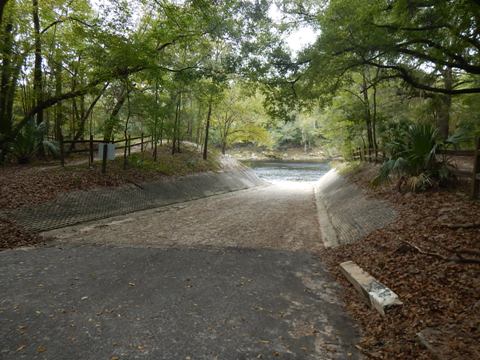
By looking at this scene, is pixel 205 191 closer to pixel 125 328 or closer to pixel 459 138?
pixel 459 138

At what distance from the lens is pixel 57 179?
10.2m

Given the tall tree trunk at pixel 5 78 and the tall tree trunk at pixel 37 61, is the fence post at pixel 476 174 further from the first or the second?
the tall tree trunk at pixel 37 61

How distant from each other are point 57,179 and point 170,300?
8.13m

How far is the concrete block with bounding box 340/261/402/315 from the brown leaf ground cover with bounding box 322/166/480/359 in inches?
3.7

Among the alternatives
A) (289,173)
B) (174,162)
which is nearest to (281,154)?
(289,173)

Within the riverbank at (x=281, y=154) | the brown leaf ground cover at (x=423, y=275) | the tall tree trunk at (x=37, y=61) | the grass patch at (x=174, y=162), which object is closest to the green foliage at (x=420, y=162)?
the brown leaf ground cover at (x=423, y=275)

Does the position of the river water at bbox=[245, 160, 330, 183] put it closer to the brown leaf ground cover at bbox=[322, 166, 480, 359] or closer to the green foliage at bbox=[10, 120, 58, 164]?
the green foliage at bbox=[10, 120, 58, 164]

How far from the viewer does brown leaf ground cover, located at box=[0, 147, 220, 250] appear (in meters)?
7.12

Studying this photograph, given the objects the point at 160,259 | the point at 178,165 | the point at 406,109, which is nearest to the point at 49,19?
the point at 178,165

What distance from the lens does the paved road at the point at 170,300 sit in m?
3.21

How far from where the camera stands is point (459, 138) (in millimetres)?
7371

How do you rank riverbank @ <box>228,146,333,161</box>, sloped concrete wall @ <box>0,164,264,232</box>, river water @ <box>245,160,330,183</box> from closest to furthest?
1. sloped concrete wall @ <box>0,164,264,232</box>
2. river water @ <box>245,160,330,183</box>
3. riverbank @ <box>228,146,333,161</box>

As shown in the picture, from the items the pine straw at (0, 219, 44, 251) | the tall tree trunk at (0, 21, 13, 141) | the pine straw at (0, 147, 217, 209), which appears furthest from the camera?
the tall tree trunk at (0, 21, 13, 141)

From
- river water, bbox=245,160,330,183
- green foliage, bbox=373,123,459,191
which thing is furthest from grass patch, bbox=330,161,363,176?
river water, bbox=245,160,330,183
